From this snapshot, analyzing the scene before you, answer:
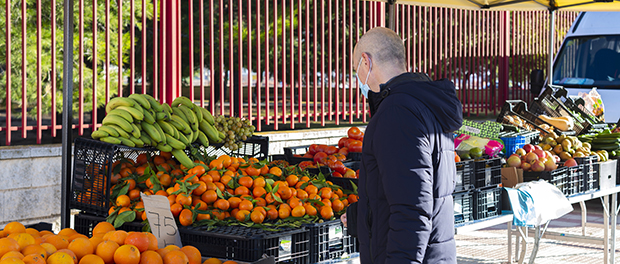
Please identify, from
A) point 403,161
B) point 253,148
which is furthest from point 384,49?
point 253,148

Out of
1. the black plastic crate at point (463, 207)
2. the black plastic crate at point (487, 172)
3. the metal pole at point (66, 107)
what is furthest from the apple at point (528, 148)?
the metal pole at point (66, 107)

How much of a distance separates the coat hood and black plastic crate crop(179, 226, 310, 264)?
88 centimetres

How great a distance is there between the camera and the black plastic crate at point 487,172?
415 centimetres

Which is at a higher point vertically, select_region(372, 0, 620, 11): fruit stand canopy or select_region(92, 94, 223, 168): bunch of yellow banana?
select_region(372, 0, 620, 11): fruit stand canopy

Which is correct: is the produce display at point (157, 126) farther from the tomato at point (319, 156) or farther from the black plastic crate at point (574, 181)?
the black plastic crate at point (574, 181)

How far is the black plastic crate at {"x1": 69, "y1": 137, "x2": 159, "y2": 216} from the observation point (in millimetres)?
3402

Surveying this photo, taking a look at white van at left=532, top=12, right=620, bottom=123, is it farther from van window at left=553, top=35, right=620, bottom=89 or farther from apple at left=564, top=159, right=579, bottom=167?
apple at left=564, top=159, right=579, bottom=167

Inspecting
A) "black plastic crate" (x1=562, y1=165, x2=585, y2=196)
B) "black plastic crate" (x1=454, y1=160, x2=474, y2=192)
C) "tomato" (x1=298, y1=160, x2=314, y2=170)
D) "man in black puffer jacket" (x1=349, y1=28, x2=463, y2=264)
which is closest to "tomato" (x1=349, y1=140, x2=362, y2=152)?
"tomato" (x1=298, y1=160, x2=314, y2=170)

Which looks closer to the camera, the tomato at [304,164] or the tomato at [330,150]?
the tomato at [304,164]

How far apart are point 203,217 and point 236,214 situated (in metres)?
0.17

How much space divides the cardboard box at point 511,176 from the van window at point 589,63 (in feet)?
17.8

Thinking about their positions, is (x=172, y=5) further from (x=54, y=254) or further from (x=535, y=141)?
(x=54, y=254)

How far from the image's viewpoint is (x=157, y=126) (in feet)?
12.8

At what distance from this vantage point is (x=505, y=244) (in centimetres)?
665
